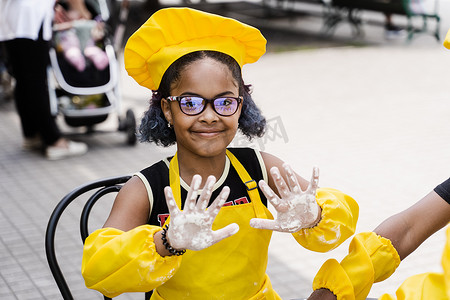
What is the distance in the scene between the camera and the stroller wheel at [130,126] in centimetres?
626

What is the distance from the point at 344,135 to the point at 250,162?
181 inches

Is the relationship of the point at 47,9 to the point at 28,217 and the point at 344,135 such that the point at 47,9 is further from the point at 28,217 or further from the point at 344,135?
the point at 344,135

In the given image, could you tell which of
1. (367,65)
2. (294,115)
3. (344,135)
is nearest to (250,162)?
(344,135)

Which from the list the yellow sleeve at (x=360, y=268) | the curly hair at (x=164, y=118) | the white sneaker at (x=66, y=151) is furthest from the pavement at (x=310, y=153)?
the yellow sleeve at (x=360, y=268)

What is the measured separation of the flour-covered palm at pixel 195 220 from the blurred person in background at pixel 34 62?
172 inches

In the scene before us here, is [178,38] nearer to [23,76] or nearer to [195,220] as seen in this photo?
[195,220]

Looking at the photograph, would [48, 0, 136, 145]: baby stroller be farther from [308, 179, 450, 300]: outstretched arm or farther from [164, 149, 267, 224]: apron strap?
[308, 179, 450, 300]: outstretched arm

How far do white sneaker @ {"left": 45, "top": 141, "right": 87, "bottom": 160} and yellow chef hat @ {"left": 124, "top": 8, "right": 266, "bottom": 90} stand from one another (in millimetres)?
4212

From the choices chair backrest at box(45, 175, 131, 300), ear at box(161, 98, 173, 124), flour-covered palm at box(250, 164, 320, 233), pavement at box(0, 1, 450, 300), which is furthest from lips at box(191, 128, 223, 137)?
chair backrest at box(45, 175, 131, 300)

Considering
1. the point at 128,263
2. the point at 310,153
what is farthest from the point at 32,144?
the point at 128,263

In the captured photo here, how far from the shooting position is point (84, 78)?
19.9ft

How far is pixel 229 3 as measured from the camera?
15.9 metres

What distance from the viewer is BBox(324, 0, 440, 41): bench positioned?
37.3ft

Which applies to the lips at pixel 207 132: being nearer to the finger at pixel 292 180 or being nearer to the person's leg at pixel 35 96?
the finger at pixel 292 180
